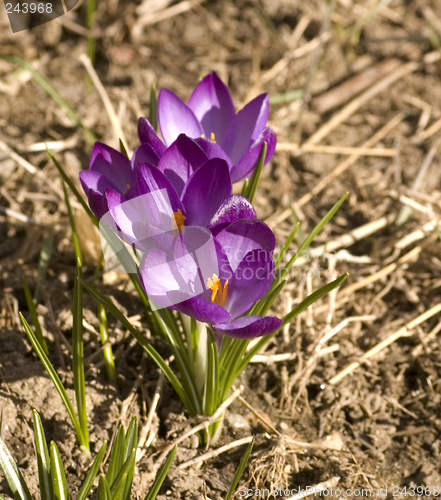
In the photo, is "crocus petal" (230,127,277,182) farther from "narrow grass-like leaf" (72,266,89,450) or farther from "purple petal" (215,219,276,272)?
"narrow grass-like leaf" (72,266,89,450)

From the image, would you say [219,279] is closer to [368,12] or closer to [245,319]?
[245,319]

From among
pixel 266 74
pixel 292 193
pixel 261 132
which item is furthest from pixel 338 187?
pixel 261 132

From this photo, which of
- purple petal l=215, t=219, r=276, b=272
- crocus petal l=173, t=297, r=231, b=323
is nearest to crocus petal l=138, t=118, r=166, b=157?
purple petal l=215, t=219, r=276, b=272

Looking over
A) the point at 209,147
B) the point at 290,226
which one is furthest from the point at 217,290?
the point at 290,226

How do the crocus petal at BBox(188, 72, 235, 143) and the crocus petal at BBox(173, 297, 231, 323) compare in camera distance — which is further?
the crocus petal at BBox(188, 72, 235, 143)

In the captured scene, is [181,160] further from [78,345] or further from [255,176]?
[78,345]

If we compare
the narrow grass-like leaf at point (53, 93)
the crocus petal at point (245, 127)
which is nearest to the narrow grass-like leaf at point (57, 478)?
the crocus petal at point (245, 127)
